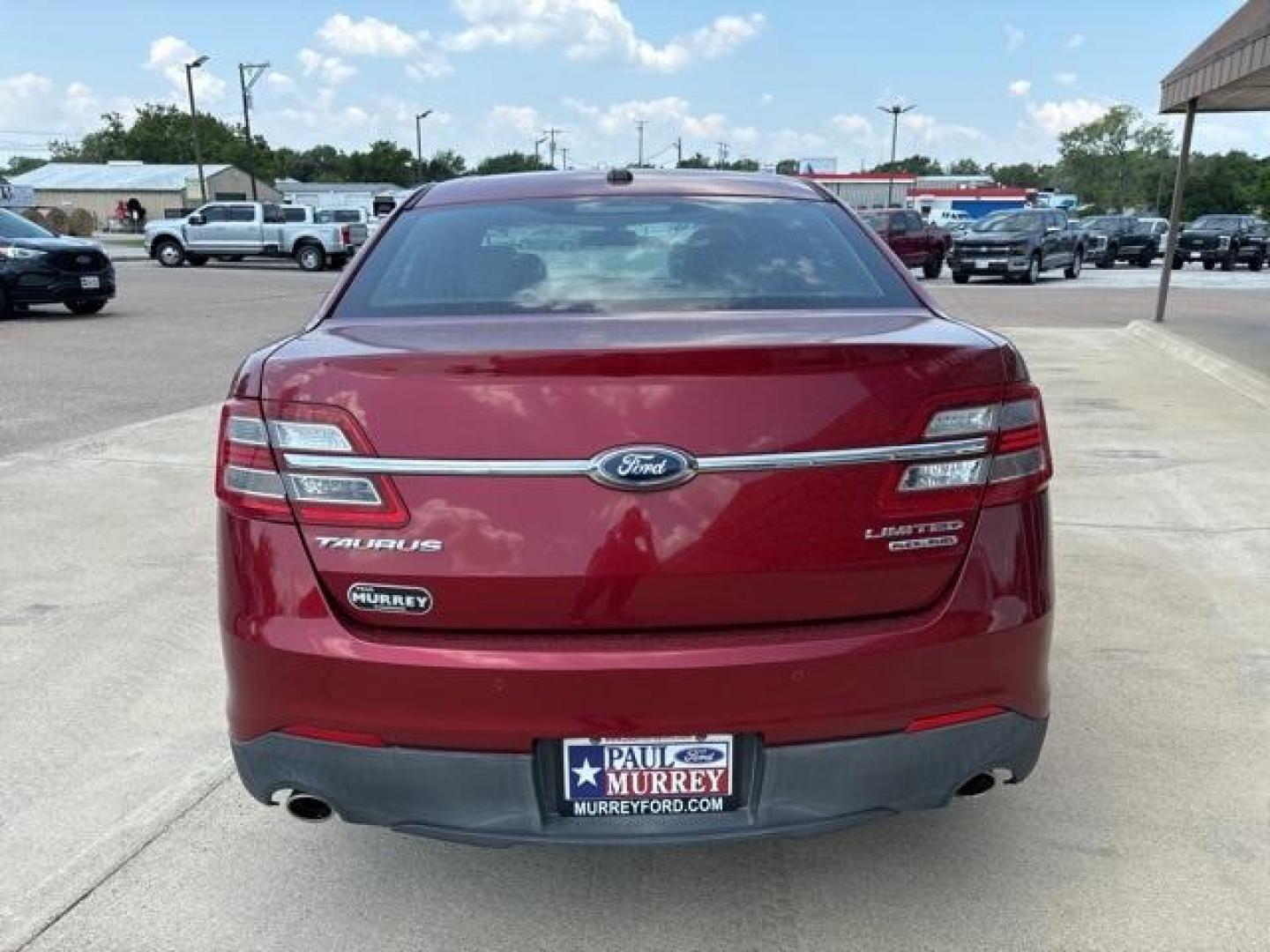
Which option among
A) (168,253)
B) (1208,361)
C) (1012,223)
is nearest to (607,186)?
(1208,361)

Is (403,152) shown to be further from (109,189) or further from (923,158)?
(923,158)

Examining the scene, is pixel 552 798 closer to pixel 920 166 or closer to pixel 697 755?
pixel 697 755

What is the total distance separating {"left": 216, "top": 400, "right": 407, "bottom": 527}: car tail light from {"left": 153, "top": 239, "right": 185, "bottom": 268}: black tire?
33.3 meters

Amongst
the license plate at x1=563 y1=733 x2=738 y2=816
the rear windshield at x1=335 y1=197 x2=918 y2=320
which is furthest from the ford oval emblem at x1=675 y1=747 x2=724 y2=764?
the rear windshield at x1=335 y1=197 x2=918 y2=320

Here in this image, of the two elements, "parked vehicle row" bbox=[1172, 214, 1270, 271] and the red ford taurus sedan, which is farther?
"parked vehicle row" bbox=[1172, 214, 1270, 271]

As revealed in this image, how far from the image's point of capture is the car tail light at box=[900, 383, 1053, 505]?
7.14 feet

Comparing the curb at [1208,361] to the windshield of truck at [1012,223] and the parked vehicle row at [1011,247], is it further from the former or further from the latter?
the windshield of truck at [1012,223]

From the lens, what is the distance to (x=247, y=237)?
104ft

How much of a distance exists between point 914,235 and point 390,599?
2874 cm

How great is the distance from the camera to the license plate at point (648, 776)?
2.15 meters

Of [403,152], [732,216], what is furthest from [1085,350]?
[403,152]

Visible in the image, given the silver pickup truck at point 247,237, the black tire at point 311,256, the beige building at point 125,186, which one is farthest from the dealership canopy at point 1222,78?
the beige building at point 125,186

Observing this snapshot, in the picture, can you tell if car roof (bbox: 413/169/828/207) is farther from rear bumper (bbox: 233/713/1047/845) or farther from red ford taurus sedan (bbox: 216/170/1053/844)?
rear bumper (bbox: 233/713/1047/845)

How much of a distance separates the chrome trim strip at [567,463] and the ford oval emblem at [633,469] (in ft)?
0.06
